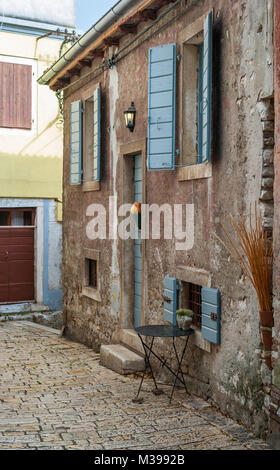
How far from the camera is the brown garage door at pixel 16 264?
549 inches

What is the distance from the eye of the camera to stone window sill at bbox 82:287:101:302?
9.77 m

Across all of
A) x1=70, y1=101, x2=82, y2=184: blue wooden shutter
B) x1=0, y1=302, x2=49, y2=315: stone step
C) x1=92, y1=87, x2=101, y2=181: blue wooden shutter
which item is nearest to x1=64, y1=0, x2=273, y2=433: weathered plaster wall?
x1=92, y1=87, x2=101, y2=181: blue wooden shutter

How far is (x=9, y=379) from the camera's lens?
7.68m

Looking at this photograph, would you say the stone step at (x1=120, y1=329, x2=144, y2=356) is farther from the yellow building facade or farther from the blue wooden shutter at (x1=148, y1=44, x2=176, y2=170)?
the yellow building facade

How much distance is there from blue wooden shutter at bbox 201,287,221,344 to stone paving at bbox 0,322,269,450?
77 centimetres

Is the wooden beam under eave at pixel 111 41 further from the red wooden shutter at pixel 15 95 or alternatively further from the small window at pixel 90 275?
the red wooden shutter at pixel 15 95

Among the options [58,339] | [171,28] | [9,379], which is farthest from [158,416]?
[58,339]

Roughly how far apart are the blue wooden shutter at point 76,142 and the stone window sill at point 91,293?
77.8 inches

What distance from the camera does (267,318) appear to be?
4.85 meters

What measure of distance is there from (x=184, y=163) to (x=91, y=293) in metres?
4.14

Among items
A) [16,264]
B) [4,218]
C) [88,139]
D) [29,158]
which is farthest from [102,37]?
[16,264]

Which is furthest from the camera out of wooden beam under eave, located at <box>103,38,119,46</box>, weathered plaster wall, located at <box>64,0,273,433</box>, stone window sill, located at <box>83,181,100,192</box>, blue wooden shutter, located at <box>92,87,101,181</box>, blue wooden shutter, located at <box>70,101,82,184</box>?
blue wooden shutter, located at <box>70,101,82,184</box>

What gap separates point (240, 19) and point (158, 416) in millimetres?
4011
